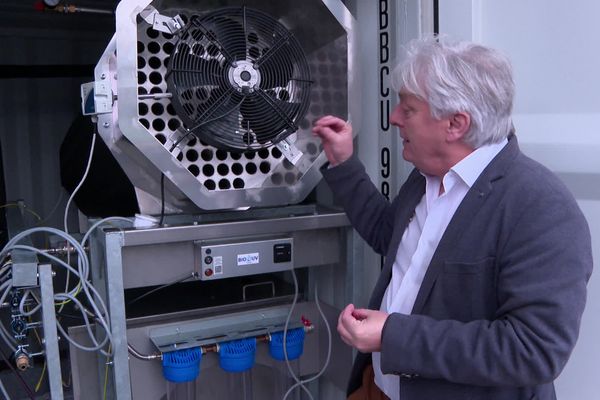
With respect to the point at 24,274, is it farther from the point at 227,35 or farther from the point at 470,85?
the point at 470,85

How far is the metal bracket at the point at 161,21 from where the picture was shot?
50.3 inches

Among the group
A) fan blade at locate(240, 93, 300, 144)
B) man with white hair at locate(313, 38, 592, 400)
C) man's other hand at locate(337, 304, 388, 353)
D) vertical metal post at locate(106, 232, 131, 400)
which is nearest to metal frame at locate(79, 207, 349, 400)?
vertical metal post at locate(106, 232, 131, 400)

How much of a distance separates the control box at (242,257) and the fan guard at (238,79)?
250mm

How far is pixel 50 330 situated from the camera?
1.17 metres

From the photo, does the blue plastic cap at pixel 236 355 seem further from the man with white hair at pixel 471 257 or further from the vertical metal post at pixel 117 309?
the man with white hair at pixel 471 257

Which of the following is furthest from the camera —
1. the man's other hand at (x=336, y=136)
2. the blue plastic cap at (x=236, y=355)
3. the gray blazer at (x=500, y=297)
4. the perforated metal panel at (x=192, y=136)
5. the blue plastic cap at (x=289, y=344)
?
the blue plastic cap at (x=289, y=344)

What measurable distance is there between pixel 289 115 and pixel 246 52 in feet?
0.63

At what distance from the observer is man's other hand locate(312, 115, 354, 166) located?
1.37 meters

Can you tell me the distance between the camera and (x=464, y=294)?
3.36ft

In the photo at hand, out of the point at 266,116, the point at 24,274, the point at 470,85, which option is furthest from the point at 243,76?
the point at 24,274

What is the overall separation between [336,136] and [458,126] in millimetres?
364

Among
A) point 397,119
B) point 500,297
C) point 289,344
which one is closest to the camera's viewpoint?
point 500,297

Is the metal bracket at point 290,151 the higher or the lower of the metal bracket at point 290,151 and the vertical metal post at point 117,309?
the higher

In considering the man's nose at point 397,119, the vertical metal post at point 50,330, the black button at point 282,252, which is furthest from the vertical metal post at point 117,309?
the man's nose at point 397,119
